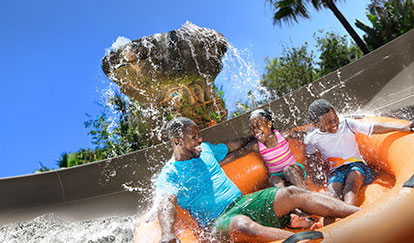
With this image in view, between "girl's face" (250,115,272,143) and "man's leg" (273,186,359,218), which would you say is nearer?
"man's leg" (273,186,359,218)

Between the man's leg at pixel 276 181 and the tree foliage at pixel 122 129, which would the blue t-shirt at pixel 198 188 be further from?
the tree foliage at pixel 122 129

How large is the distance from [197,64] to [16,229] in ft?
12.3

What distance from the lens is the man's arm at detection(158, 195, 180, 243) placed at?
1.54 m

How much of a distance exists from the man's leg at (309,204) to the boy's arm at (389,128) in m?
0.86

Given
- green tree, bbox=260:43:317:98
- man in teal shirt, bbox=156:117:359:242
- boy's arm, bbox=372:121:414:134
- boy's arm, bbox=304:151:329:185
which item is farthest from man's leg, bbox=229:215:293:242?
green tree, bbox=260:43:317:98

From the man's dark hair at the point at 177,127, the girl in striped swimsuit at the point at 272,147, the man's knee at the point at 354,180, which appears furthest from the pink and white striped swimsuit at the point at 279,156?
the man's dark hair at the point at 177,127

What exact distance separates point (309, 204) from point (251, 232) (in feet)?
1.16

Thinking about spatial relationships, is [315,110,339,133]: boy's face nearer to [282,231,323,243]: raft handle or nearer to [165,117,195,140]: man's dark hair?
[165,117,195,140]: man's dark hair

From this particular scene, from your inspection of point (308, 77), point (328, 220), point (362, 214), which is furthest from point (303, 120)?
point (308, 77)

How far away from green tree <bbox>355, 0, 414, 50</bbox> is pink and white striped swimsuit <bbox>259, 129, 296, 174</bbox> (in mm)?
13905

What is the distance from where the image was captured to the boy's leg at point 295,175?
83.2 inches

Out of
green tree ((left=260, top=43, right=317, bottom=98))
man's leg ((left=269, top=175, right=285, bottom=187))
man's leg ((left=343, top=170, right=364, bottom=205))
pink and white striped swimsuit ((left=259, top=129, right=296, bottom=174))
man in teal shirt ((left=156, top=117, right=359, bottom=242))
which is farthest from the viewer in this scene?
green tree ((left=260, top=43, right=317, bottom=98))

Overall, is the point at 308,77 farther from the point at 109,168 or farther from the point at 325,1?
the point at 109,168

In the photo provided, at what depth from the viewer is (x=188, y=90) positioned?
6078mm
